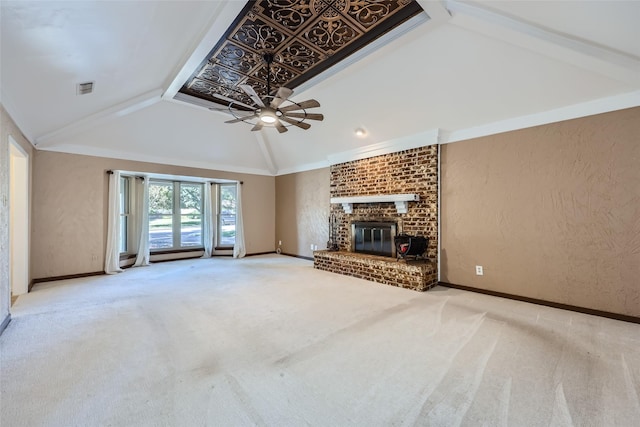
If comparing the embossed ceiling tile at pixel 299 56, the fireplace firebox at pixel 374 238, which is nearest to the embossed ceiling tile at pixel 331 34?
the embossed ceiling tile at pixel 299 56

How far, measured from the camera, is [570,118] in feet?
11.0

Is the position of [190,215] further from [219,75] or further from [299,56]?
[299,56]

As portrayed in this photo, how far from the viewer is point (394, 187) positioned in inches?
201

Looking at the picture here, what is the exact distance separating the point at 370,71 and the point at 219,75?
2.25m

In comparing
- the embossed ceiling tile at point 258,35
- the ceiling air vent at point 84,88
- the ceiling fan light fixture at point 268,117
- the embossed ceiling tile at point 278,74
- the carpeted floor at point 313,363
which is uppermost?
the embossed ceiling tile at point 278,74

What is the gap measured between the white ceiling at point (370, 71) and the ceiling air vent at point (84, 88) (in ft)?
0.26

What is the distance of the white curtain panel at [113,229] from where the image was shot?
5.39m

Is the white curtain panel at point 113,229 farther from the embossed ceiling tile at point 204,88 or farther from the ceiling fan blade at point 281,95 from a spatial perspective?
the ceiling fan blade at point 281,95

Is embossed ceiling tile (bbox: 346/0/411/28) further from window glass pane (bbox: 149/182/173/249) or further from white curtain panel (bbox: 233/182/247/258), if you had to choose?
window glass pane (bbox: 149/182/173/249)

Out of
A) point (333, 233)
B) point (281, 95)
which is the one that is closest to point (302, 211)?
→ point (333, 233)

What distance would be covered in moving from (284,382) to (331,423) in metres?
0.49

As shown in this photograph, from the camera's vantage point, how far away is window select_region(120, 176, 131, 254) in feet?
19.9

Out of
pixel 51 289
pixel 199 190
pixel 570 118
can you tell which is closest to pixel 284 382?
pixel 570 118

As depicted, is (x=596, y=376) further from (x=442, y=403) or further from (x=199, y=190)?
(x=199, y=190)
